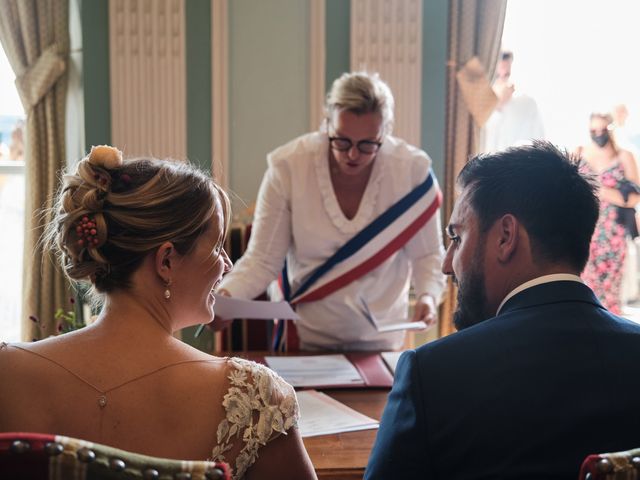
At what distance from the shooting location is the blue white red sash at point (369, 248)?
2682mm

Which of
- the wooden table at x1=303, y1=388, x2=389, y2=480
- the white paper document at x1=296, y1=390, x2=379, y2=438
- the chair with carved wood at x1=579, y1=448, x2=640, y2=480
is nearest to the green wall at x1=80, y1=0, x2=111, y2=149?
the white paper document at x1=296, y1=390, x2=379, y2=438

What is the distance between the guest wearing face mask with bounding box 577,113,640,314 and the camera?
15.9ft

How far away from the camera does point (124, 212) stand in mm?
1361

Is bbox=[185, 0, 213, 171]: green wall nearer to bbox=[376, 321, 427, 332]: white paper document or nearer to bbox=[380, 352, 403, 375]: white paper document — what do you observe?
bbox=[380, 352, 403, 375]: white paper document

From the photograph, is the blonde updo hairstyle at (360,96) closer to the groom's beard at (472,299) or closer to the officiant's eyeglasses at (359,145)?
the officiant's eyeglasses at (359,145)

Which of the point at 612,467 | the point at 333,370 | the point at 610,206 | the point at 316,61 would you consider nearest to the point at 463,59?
the point at 316,61

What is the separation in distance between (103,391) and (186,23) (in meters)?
3.17

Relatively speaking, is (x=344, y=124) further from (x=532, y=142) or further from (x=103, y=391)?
(x=103, y=391)

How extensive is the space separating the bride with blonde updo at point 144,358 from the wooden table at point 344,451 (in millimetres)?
255

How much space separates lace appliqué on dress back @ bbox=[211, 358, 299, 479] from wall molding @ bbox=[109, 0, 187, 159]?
115 inches

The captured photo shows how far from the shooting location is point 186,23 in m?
4.14

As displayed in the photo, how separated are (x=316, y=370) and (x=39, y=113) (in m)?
2.62

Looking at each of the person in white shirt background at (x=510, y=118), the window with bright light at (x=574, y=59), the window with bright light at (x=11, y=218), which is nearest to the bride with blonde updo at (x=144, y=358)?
the window with bright light at (x=11, y=218)

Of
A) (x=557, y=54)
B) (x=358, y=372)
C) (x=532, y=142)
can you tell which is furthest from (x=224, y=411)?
(x=557, y=54)
